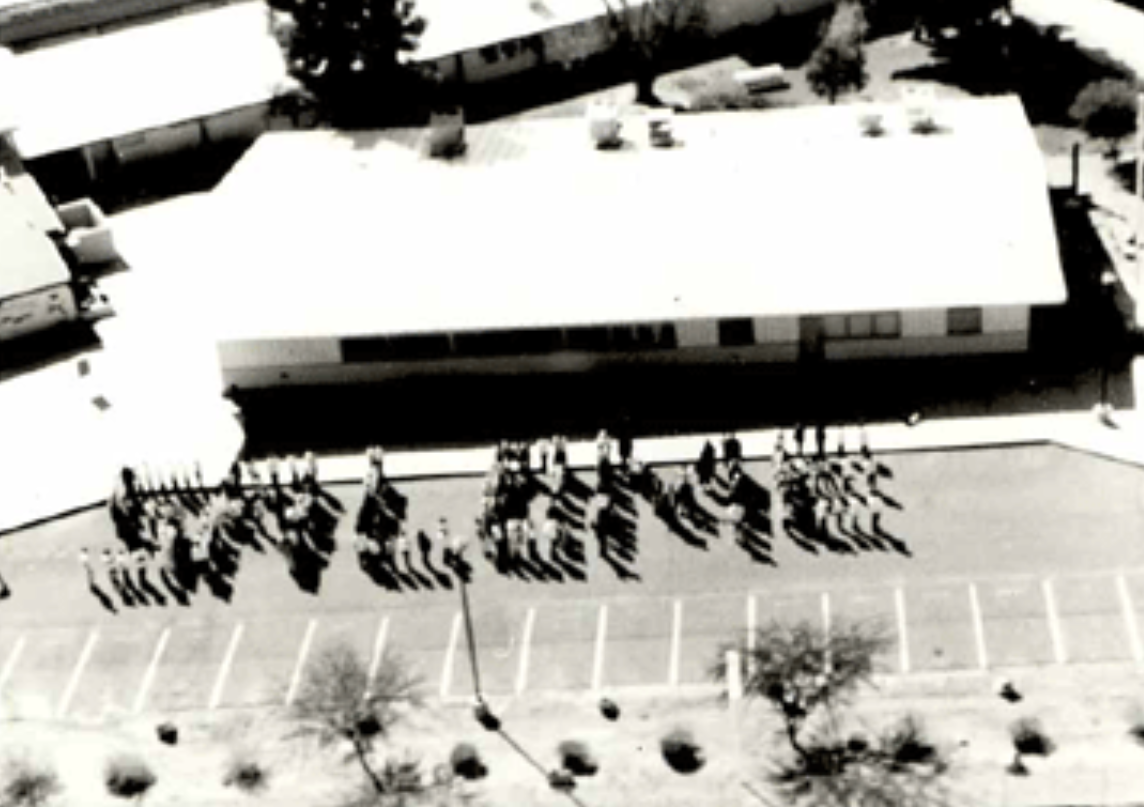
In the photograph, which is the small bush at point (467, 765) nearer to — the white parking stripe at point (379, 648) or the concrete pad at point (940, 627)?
the white parking stripe at point (379, 648)

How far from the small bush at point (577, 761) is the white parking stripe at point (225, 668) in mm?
10554

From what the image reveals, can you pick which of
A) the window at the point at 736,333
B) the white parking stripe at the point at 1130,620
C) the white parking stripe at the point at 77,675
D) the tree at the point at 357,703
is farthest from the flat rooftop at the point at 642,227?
the tree at the point at 357,703

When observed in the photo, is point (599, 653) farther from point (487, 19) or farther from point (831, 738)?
point (487, 19)

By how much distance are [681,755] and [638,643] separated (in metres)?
5.28

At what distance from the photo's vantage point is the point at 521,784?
2103 inches

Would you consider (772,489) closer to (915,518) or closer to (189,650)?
(915,518)

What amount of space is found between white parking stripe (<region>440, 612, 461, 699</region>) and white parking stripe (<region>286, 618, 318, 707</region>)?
4.06 meters

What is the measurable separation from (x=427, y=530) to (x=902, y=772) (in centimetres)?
1813

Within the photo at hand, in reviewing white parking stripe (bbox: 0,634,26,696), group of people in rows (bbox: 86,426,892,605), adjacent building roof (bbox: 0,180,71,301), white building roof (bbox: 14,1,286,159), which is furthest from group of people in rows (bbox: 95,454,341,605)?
white building roof (bbox: 14,1,286,159)

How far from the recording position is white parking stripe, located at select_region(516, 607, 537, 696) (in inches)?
2245

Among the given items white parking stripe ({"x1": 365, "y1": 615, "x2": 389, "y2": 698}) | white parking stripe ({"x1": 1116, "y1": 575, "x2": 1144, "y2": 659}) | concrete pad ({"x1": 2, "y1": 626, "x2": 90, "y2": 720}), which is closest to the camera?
white parking stripe ({"x1": 1116, "y1": 575, "x2": 1144, "y2": 659})

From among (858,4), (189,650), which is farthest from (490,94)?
(189,650)

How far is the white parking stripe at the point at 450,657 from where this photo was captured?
5722cm

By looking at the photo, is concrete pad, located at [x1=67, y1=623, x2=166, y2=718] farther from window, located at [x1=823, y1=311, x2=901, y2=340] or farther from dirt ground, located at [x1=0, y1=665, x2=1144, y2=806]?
window, located at [x1=823, y1=311, x2=901, y2=340]
